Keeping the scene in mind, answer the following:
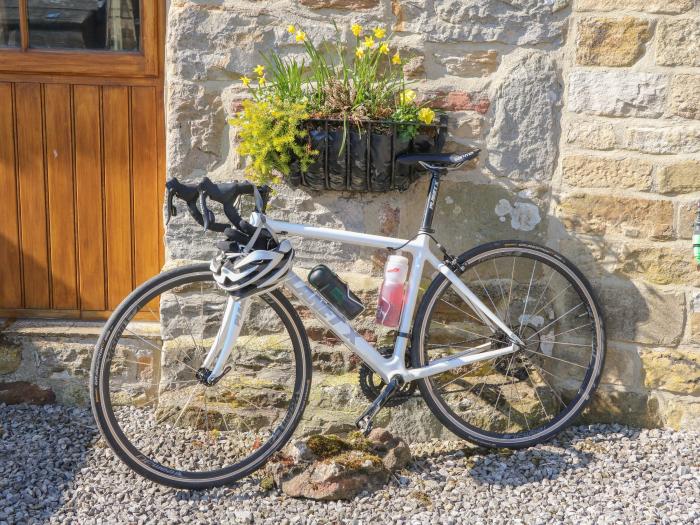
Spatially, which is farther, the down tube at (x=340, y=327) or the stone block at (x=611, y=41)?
the stone block at (x=611, y=41)

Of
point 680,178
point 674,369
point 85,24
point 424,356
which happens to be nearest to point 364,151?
point 424,356

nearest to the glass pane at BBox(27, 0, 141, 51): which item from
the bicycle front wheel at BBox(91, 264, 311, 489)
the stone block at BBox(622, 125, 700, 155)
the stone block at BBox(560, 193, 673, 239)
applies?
the bicycle front wheel at BBox(91, 264, 311, 489)

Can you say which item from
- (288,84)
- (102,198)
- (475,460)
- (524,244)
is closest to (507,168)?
(524,244)

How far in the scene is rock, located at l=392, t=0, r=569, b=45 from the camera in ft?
11.4

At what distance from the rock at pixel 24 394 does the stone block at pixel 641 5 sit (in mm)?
2892

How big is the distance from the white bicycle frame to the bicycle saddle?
29 cm

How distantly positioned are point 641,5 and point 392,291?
1.53m

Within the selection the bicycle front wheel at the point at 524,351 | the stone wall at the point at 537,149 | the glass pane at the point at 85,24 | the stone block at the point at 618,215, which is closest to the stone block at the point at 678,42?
the stone wall at the point at 537,149

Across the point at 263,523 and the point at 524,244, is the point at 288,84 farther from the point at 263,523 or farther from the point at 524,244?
the point at 263,523

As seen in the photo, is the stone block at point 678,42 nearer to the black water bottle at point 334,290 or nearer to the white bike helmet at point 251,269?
the black water bottle at point 334,290

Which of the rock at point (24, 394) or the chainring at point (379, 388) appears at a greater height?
the chainring at point (379, 388)

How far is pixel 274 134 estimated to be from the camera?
3307 millimetres

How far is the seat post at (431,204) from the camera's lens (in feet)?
11.1

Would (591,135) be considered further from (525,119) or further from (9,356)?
(9,356)
